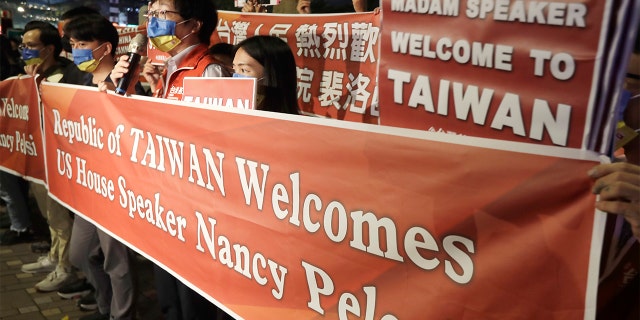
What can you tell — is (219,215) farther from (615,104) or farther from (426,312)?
(615,104)

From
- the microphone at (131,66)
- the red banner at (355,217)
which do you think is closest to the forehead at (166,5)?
the microphone at (131,66)

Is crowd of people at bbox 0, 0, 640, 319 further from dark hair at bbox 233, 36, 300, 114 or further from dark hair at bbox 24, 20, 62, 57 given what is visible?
dark hair at bbox 24, 20, 62, 57

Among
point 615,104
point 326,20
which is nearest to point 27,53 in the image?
point 326,20

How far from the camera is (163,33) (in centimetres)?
285

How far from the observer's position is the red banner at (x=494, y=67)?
4.12ft

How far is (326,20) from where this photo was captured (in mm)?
4090

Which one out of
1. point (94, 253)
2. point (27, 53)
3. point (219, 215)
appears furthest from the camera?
point (27, 53)

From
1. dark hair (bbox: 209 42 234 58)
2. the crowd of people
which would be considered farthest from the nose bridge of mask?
dark hair (bbox: 209 42 234 58)

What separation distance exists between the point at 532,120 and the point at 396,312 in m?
0.65

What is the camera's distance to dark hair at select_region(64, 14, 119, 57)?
10.6 feet

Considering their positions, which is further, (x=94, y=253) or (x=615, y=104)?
(x=94, y=253)

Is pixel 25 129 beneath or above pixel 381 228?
beneath

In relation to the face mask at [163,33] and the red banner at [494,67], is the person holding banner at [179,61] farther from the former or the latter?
the red banner at [494,67]

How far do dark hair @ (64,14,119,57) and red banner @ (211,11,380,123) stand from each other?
1511 mm
